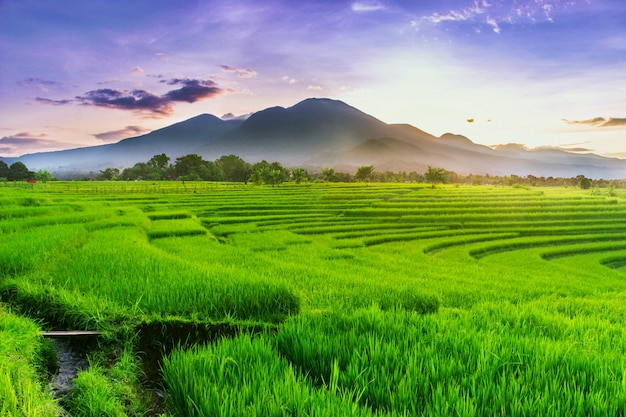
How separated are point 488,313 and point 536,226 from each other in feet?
66.3

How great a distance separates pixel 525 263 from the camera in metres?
13.3

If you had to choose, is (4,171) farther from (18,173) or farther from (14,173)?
(18,173)

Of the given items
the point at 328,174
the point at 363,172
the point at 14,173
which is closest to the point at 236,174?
the point at 328,174

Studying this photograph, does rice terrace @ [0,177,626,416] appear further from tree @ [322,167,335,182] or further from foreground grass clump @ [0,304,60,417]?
tree @ [322,167,335,182]

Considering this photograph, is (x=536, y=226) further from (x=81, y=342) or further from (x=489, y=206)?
(x=81, y=342)

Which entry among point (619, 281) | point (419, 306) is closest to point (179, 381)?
point (419, 306)

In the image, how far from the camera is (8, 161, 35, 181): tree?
152 feet

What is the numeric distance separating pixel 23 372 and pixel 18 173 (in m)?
57.3

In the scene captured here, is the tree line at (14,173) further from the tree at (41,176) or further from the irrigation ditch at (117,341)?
the irrigation ditch at (117,341)

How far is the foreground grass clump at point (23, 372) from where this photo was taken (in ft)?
6.20

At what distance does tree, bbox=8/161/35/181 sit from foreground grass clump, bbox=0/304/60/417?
54.8m

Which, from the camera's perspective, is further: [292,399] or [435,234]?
[435,234]

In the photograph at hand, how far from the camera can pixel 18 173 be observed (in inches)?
1850

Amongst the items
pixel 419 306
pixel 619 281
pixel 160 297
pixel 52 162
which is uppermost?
pixel 52 162
